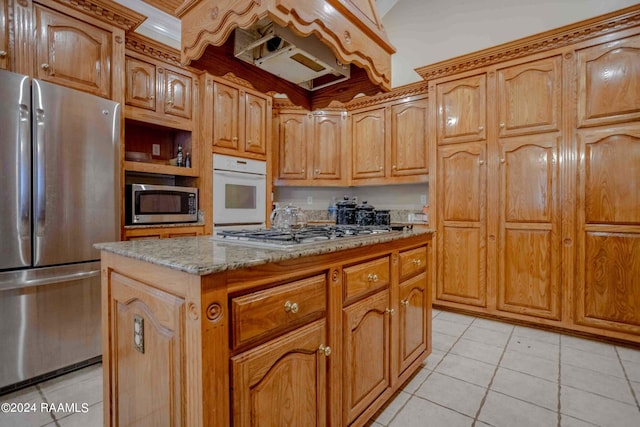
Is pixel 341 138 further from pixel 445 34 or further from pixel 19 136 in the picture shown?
pixel 19 136

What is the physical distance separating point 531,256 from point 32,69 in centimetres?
395

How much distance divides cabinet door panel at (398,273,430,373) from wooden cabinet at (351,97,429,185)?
5.92 ft

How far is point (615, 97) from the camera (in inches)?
90.8

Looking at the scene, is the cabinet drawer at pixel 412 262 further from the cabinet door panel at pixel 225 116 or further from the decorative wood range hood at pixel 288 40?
the cabinet door panel at pixel 225 116

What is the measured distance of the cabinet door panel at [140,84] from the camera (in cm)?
253

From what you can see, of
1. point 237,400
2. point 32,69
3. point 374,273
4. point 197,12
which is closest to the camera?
point 237,400

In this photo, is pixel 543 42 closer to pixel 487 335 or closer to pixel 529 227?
pixel 529 227

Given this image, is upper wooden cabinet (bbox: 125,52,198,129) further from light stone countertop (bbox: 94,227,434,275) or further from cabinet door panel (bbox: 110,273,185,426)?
cabinet door panel (bbox: 110,273,185,426)

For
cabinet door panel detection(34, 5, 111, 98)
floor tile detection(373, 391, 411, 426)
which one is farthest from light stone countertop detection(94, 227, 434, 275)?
cabinet door panel detection(34, 5, 111, 98)

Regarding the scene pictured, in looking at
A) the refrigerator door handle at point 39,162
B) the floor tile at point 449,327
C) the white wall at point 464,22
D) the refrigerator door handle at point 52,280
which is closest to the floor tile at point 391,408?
the floor tile at point 449,327

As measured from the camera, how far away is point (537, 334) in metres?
2.57

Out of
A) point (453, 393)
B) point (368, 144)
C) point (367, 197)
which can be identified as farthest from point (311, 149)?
point (453, 393)

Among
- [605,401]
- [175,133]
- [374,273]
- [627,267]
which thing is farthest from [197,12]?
[627,267]

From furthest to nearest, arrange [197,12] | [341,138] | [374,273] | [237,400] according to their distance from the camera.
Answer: [341,138] < [374,273] < [197,12] < [237,400]
